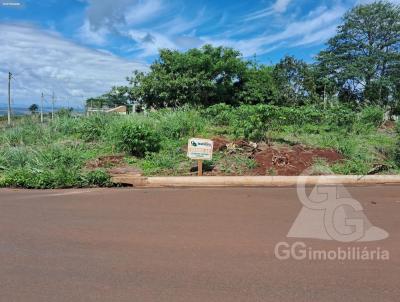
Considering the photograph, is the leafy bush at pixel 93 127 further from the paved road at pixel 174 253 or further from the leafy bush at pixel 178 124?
the paved road at pixel 174 253

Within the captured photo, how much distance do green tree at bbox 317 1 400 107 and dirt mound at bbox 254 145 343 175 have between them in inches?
903

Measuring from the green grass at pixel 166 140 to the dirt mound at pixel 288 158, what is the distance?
239 millimetres

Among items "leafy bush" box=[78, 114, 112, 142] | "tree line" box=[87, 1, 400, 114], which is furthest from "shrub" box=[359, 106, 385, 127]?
"leafy bush" box=[78, 114, 112, 142]

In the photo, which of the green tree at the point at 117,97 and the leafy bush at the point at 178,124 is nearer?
the leafy bush at the point at 178,124

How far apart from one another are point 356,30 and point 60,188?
29493mm

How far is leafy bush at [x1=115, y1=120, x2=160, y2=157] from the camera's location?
9.48 meters

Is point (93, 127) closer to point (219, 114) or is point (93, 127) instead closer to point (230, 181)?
point (219, 114)

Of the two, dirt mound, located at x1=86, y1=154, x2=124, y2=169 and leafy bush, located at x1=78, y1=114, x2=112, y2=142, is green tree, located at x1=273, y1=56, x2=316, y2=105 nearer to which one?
leafy bush, located at x1=78, y1=114, x2=112, y2=142

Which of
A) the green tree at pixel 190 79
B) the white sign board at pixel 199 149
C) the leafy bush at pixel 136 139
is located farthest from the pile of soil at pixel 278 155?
the green tree at pixel 190 79

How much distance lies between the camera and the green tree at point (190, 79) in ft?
76.7

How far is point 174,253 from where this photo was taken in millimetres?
4195

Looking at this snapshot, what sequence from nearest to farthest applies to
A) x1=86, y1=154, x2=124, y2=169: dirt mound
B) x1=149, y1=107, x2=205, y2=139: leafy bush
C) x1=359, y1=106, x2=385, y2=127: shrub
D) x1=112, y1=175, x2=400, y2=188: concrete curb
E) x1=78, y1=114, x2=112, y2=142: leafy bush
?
x1=112, y1=175, x2=400, y2=188: concrete curb → x1=86, y1=154, x2=124, y2=169: dirt mound → x1=149, y1=107, x2=205, y2=139: leafy bush → x1=78, y1=114, x2=112, y2=142: leafy bush → x1=359, y1=106, x2=385, y2=127: shrub

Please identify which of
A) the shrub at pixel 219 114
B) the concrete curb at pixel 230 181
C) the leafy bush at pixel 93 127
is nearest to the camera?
the concrete curb at pixel 230 181

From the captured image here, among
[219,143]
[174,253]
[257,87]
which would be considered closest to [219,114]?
[219,143]
